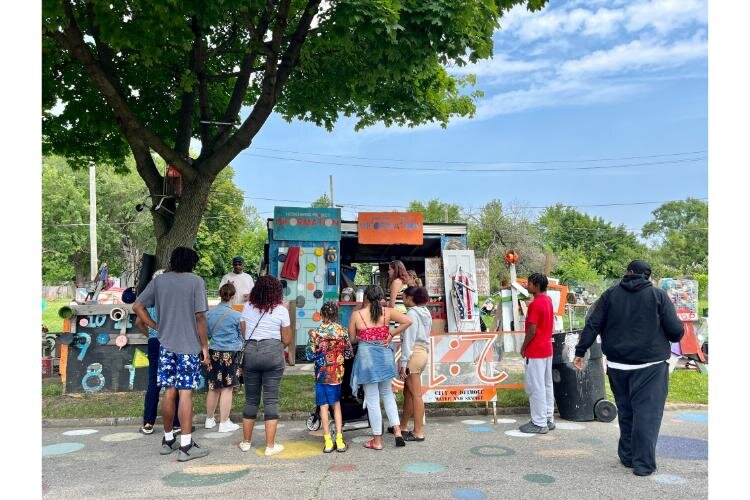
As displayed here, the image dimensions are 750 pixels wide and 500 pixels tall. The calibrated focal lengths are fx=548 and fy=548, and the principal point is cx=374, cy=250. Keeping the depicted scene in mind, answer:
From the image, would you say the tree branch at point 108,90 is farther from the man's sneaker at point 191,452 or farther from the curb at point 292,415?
the man's sneaker at point 191,452

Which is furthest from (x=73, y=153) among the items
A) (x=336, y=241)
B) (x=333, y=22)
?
(x=333, y=22)

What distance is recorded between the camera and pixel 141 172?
9.12 meters

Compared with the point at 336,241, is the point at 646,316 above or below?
below

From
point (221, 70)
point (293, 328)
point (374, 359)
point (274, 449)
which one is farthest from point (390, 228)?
point (274, 449)

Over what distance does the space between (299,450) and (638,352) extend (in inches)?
140

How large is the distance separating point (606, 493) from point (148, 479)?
4.00 metres

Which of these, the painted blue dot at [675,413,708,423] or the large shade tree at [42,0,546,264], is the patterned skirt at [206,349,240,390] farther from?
the painted blue dot at [675,413,708,423]

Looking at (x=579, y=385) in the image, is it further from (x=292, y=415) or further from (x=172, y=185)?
(x=172, y=185)

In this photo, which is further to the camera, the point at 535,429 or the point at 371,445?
the point at 535,429

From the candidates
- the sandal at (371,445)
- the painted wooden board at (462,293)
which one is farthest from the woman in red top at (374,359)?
the painted wooden board at (462,293)

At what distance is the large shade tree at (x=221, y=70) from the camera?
23.7 ft

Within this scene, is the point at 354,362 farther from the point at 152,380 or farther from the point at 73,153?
the point at 73,153

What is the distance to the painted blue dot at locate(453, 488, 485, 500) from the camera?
4.43m

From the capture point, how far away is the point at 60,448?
6043mm
